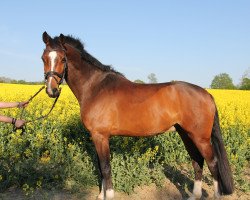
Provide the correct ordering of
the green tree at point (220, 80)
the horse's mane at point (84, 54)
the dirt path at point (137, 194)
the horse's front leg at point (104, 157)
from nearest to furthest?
the horse's front leg at point (104, 157) → the horse's mane at point (84, 54) → the dirt path at point (137, 194) → the green tree at point (220, 80)

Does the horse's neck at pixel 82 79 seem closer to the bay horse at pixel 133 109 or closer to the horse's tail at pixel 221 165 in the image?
the bay horse at pixel 133 109

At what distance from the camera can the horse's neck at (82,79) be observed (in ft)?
16.9

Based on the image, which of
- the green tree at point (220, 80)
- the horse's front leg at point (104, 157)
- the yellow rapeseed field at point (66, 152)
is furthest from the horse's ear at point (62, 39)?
the green tree at point (220, 80)

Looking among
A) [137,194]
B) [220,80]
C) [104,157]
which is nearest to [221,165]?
[137,194]

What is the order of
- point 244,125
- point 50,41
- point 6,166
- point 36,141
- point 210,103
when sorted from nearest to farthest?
1. point 50,41
2. point 210,103
3. point 6,166
4. point 36,141
5. point 244,125

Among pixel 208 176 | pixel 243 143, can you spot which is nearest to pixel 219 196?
pixel 208 176

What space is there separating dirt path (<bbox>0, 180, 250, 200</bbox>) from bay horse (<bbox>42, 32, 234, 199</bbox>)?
63 cm

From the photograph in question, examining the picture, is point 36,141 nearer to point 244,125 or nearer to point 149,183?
point 149,183

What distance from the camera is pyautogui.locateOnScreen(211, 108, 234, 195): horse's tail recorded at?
522cm

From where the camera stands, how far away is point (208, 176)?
6484mm

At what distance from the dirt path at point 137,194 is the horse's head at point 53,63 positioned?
1.93 metres

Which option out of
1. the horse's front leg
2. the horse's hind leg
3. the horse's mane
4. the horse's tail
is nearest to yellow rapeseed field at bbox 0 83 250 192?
the horse's front leg

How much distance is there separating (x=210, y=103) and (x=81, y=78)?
7.27 feet

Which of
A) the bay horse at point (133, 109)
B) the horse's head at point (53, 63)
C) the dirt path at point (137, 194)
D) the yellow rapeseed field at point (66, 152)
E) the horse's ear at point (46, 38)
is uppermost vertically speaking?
the horse's ear at point (46, 38)
